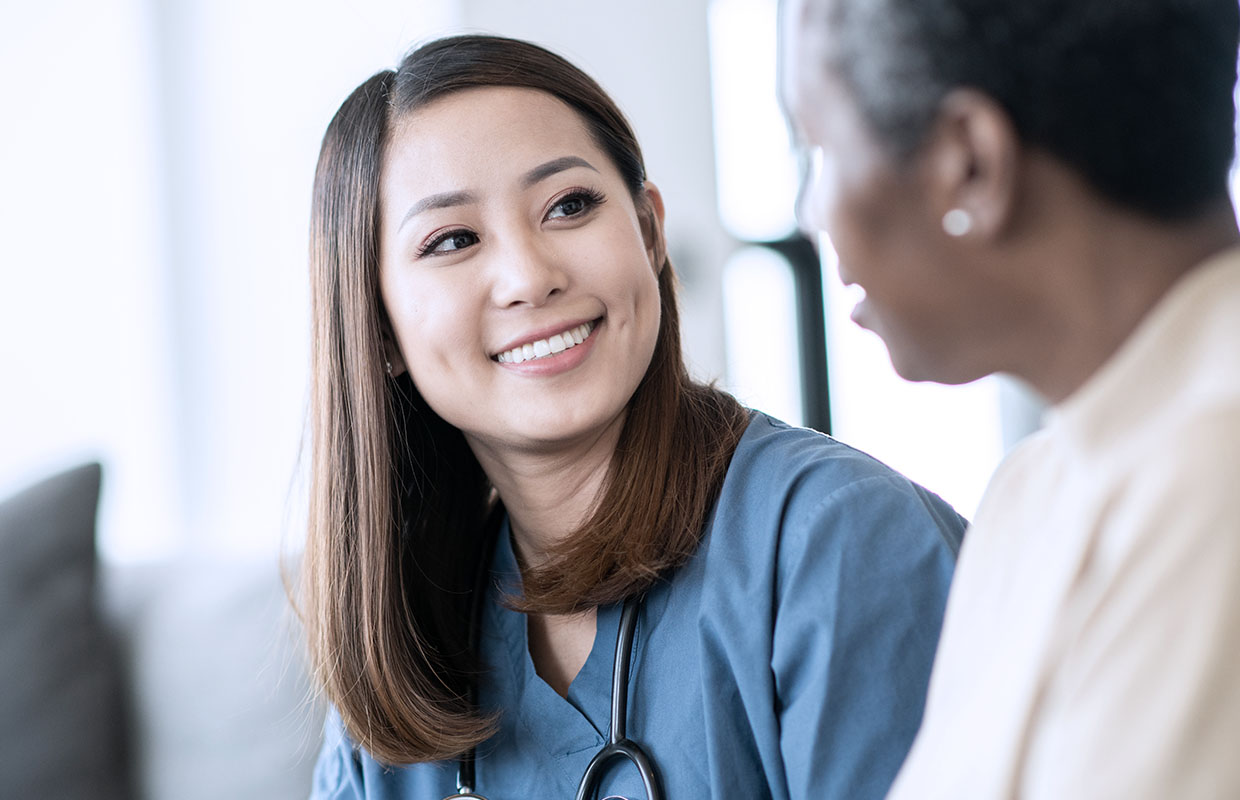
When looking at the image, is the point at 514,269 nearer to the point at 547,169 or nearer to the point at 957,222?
the point at 547,169

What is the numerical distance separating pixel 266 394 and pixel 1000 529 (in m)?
2.12

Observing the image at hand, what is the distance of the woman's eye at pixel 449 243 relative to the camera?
1.06 meters

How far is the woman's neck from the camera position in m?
1.13

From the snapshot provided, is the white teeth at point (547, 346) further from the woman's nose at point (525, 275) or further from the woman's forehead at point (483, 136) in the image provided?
the woman's forehead at point (483, 136)

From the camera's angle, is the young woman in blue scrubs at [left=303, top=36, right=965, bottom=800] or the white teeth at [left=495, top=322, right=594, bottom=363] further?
the white teeth at [left=495, top=322, right=594, bottom=363]

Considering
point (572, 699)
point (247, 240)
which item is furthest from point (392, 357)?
point (247, 240)

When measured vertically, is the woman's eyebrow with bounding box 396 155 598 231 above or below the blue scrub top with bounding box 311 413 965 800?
above

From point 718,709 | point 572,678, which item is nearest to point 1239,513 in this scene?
point 718,709

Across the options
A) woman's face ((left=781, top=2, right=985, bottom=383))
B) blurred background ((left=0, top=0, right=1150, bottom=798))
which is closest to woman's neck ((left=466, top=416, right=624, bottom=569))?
blurred background ((left=0, top=0, right=1150, bottom=798))

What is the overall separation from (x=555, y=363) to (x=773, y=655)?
1.09 ft

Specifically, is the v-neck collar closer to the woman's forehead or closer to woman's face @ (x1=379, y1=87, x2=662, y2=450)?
woman's face @ (x1=379, y1=87, x2=662, y2=450)

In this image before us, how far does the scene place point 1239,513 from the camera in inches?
14.6

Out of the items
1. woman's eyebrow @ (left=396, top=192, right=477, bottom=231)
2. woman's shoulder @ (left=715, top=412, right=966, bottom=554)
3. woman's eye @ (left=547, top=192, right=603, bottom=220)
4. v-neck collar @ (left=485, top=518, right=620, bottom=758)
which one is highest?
woman's eyebrow @ (left=396, top=192, right=477, bottom=231)

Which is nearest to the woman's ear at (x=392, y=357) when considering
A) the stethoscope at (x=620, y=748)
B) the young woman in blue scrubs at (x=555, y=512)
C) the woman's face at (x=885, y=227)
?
the young woman in blue scrubs at (x=555, y=512)
